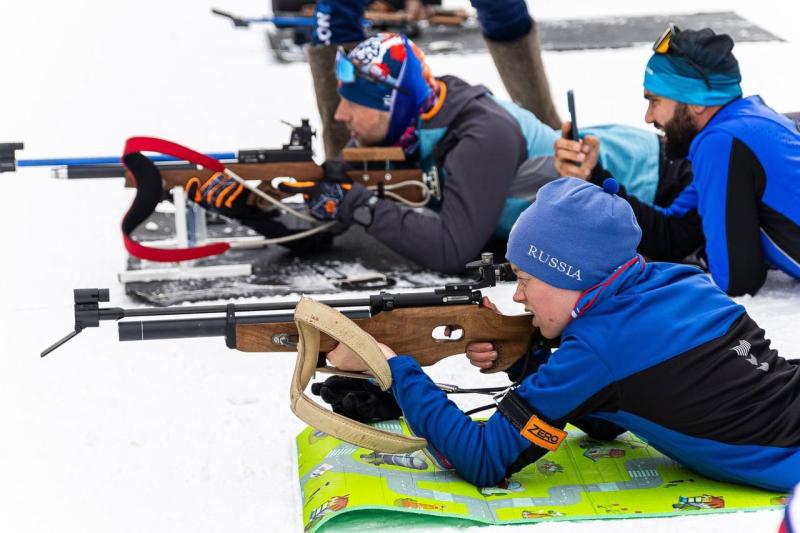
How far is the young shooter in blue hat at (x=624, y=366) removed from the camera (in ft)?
11.0

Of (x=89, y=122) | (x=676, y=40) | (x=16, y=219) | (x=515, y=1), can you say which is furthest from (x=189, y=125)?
(x=676, y=40)

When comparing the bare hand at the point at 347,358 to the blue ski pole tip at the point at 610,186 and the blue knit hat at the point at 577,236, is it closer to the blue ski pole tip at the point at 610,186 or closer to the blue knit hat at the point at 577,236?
the blue knit hat at the point at 577,236

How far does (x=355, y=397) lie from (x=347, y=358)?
0.98ft

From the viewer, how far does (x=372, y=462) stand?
145 inches

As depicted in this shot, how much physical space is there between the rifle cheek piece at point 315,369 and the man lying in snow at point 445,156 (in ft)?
6.07

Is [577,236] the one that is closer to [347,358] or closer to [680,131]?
[347,358]

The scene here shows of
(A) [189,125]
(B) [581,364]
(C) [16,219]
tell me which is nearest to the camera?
(B) [581,364]

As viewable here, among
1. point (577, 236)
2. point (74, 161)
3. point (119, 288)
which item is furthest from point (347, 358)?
point (74, 161)

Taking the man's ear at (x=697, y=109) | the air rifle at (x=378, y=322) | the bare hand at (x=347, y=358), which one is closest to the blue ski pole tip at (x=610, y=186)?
the air rifle at (x=378, y=322)

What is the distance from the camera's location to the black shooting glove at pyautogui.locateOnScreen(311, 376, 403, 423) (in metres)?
3.84

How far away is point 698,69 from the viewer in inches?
194

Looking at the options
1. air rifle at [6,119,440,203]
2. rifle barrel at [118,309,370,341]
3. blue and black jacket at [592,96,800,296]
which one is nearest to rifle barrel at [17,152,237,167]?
air rifle at [6,119,440,203]

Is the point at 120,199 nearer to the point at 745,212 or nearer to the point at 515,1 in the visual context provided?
the point at 515,1

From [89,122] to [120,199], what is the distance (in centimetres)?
152
